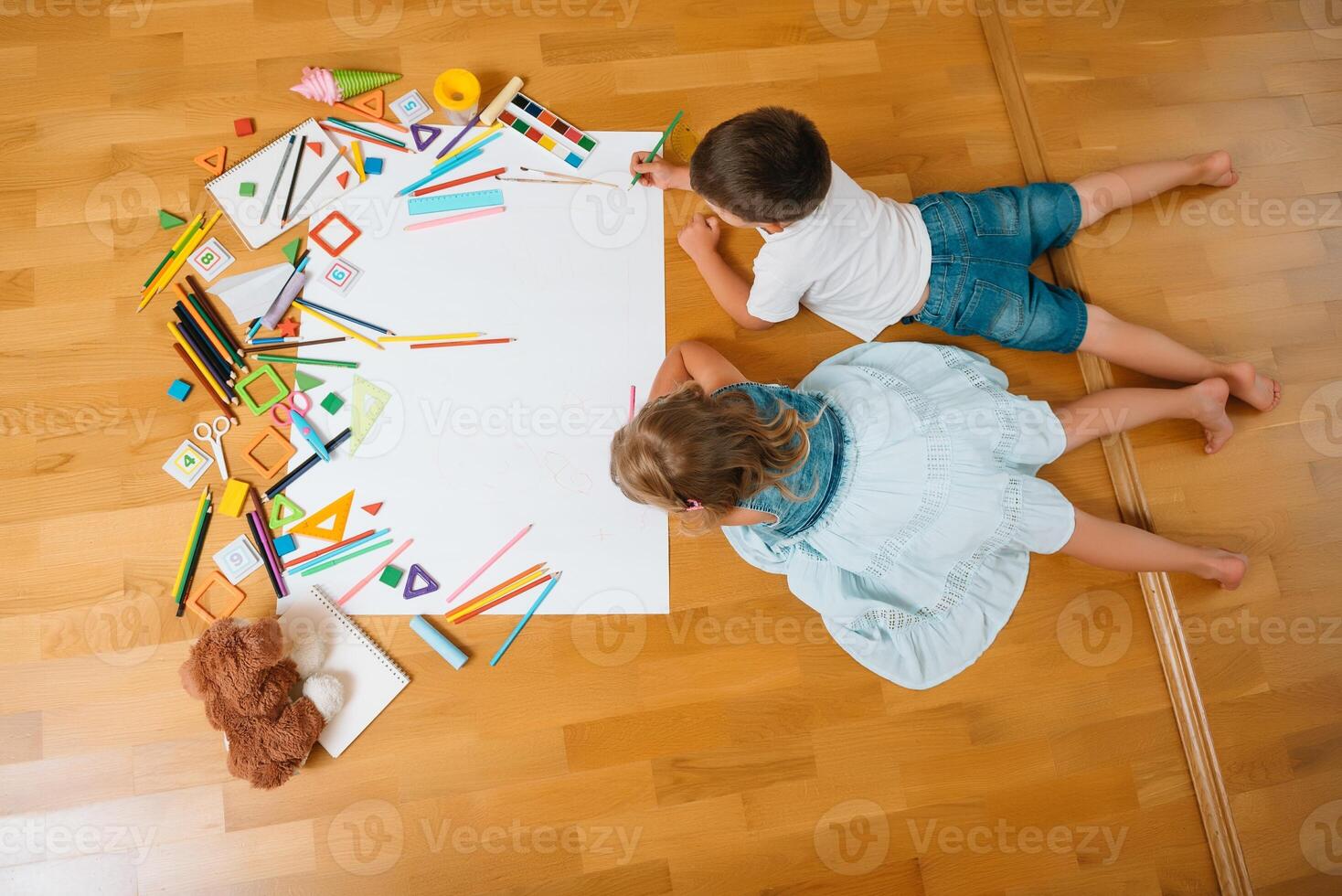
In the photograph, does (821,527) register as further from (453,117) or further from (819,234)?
(453,117)

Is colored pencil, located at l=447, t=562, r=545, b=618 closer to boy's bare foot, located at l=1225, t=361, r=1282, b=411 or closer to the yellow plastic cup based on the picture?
the yellow plastic cup

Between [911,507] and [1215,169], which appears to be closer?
[911,507]

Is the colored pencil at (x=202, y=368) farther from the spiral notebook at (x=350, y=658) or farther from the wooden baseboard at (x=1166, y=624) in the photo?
the wooden baseboard at (x=1166, y=624)

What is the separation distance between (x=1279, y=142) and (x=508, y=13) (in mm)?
1321

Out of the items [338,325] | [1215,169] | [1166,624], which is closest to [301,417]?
[338,325]

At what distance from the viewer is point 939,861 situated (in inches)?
45.6

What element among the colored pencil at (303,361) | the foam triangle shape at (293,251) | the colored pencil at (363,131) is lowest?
the colored pencil at (303,361)

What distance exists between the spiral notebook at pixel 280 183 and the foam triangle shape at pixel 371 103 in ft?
0.23

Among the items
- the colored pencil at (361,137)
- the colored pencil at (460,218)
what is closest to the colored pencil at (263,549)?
the colored pencil at (460,218)

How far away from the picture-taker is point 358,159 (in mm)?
1274

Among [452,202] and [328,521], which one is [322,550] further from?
[452,202]

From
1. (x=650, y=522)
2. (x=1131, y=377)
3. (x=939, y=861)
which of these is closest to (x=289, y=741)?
(x=650, y=522)

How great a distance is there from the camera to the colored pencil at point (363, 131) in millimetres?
1281

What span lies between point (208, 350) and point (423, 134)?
0.48 metres
